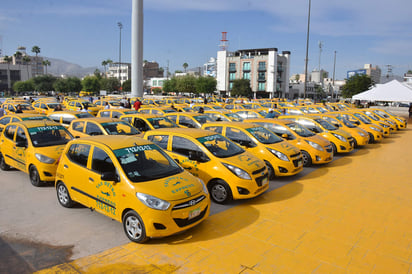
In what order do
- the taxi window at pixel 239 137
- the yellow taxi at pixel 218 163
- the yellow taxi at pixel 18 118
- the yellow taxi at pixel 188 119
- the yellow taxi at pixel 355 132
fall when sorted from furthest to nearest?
the yellow taxi at pixel 355 132, the yellow taxi at pixel 188 119, the yellow taxi at pixel 18 118, the taxi window at pixel 239 137, the yellow taxi at pixel 218 163

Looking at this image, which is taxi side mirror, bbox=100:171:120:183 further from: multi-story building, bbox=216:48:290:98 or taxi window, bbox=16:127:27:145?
multi-story building, bbox=216:48:290:98

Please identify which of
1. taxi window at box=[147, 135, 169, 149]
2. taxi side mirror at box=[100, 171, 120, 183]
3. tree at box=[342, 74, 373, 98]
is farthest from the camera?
tree at box=[342, 74, 373, 98]

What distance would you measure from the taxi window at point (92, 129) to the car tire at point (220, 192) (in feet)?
15.6

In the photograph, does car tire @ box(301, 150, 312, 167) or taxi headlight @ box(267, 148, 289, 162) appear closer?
taxi headlight @ box(267, 148, 289, 162)

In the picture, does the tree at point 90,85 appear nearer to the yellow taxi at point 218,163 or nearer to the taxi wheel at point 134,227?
the yellow taxi at point 218,163

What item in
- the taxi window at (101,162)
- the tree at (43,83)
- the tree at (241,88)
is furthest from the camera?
the tree at (43,83)

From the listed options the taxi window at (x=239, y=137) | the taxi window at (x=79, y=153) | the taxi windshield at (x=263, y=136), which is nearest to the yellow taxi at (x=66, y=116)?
the taxi window at (x=79, y=153)

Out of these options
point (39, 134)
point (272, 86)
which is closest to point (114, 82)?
point (272, 86)

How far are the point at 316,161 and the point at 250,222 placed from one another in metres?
5.28

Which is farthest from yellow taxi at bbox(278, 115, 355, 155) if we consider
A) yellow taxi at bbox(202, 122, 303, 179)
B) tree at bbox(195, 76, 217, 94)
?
tree at bbox(195, 76, 217, 94)

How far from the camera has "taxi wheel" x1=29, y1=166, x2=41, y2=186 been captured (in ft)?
25.5

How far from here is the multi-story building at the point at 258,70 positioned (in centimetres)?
8931

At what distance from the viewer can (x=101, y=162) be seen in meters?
5.64

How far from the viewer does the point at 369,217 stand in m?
6.36
